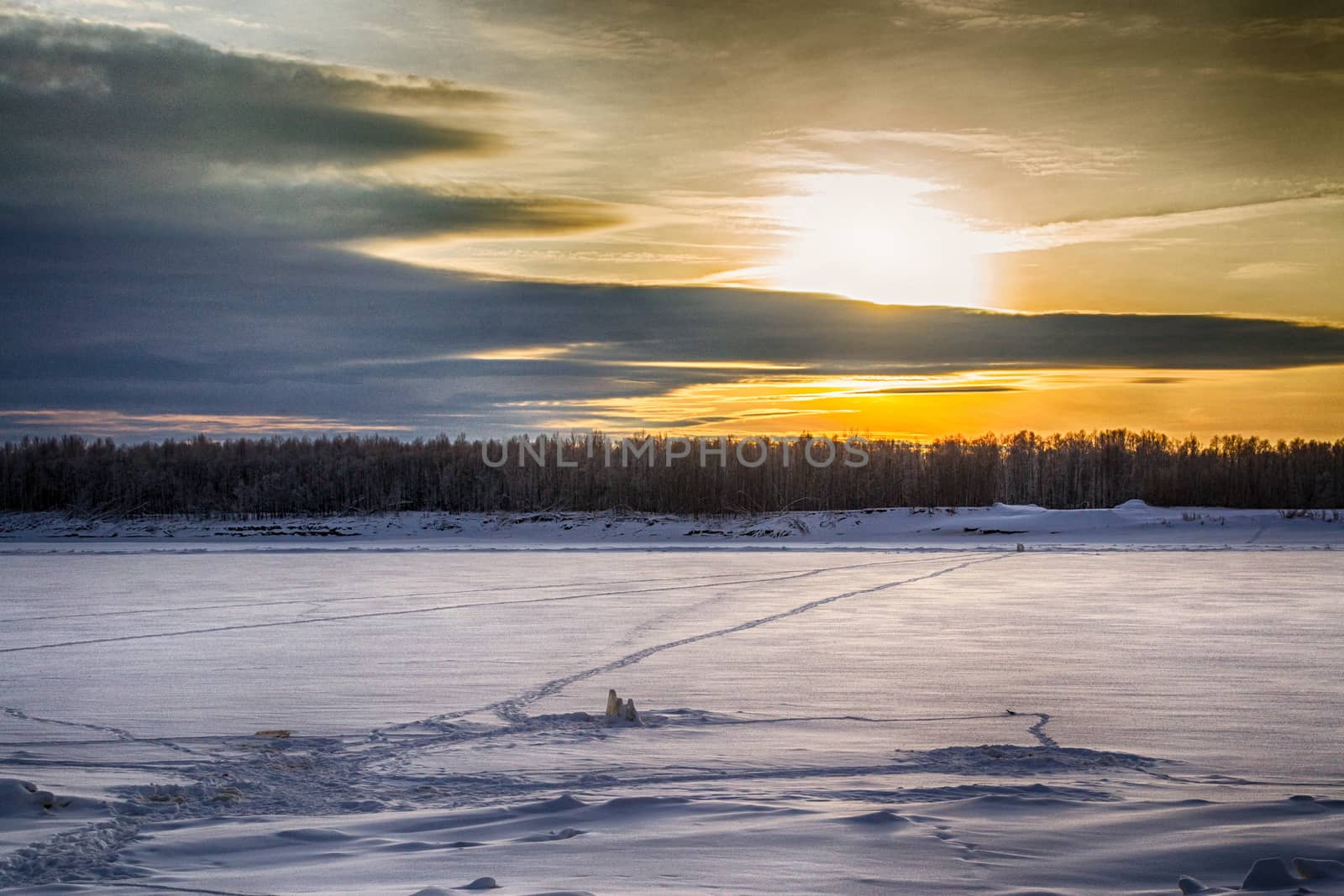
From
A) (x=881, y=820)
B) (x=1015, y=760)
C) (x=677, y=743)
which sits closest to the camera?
(x=881, y=820)

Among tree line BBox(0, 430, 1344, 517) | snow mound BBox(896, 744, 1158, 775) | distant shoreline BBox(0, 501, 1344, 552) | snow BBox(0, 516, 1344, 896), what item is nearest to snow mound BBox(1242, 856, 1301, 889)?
snow BBox(0, 516, 1344, 896)

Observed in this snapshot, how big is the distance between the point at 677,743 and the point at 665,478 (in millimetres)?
25552

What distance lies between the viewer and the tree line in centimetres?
2998

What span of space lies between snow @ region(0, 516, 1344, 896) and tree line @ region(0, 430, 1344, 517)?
18.1 metres

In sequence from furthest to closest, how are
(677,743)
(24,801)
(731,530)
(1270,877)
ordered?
(731,530)
(677,743)
(24,801)
(1270,877)

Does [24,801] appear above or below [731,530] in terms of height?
above

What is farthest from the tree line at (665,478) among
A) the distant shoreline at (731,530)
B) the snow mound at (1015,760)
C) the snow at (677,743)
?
the snow mound at (1015,760)

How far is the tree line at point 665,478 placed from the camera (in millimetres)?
29984

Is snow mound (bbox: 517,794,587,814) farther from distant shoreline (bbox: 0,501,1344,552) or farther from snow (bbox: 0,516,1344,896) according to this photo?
distant shoreline (bbox: 0,501,1344,552)

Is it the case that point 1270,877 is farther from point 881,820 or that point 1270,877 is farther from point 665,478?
point 665,478

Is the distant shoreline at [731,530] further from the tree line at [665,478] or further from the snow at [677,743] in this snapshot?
the snow at [677,743]

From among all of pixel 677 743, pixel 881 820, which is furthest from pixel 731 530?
pixel 881 820

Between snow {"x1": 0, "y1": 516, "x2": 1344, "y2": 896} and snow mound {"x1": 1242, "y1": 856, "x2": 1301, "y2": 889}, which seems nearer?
snow mound {"x1": 1242, "y1": 856, "x2": 1301, "y2": 889}

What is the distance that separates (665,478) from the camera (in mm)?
30734
